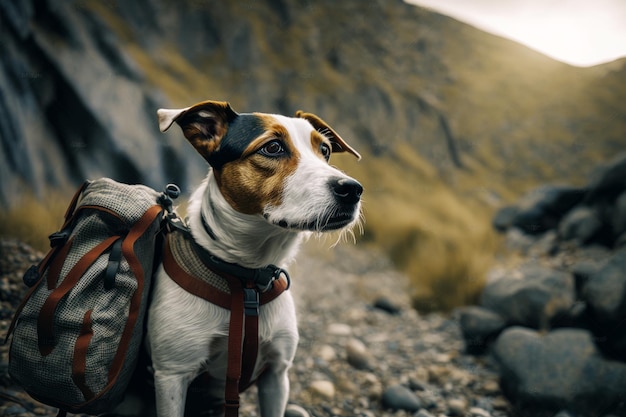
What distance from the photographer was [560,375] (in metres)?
2.96

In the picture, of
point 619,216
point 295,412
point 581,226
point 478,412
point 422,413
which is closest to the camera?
point 295,412

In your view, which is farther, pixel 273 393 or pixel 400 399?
pixel 400 399

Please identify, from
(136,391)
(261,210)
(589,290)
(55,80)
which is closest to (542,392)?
(589,290)

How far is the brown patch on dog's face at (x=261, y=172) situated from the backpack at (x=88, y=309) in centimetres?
38

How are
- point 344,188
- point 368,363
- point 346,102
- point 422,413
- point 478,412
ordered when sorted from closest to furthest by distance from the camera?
point 344,188 → point 422,413 → point 478,412 → point 368,363 → point 346,102

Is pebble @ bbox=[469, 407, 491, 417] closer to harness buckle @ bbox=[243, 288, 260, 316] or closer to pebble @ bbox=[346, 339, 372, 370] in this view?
pebble @ bbox=[346, 339, 372, 370]

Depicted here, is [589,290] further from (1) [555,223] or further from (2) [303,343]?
(1) [555,223]

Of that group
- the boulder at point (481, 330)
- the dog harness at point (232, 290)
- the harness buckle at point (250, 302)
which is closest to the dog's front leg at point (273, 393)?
the dog harness at point (232, 290)

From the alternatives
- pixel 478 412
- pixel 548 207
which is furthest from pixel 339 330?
pixel 548 207

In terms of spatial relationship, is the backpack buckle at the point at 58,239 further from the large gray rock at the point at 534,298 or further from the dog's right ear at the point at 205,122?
the large gray rock at the point at 534,298

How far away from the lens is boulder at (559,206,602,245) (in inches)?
236

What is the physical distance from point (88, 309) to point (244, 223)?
72 cm

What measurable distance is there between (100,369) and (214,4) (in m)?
15.9

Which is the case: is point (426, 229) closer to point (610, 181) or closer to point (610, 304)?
point (610, 181)
